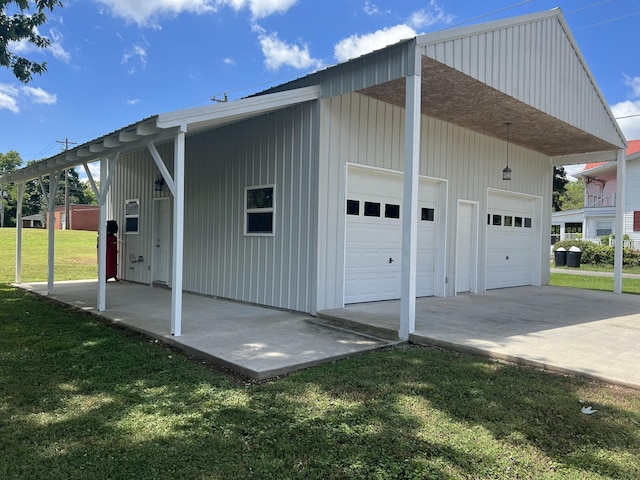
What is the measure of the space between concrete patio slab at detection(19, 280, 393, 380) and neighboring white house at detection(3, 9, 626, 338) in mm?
416

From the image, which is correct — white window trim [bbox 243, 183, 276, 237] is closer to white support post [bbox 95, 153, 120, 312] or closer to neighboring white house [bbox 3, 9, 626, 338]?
neighboring white house [bbox 3, 9, 626, 338]

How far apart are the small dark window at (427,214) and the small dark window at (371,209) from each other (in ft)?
4.14

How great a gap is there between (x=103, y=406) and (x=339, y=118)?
5305 mm

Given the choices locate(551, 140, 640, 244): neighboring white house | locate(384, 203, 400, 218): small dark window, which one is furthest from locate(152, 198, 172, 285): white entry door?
locate(551, 140, 640, 244): neighboring white house

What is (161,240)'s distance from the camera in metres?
10.5

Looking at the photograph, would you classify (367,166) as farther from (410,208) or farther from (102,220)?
(102,220)

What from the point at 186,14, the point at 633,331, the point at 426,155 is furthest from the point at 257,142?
the point at 186,14

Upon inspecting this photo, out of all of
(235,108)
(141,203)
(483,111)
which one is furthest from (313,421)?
(141,203)

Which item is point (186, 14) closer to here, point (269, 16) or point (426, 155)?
point (269, 16)

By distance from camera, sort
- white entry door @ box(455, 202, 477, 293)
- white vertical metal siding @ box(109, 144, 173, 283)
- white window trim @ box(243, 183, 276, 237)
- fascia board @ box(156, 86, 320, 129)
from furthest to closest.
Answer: white vertical metal siding @ box(109, 144, 173, 283) < white entry door @ box(455, 202, 477, 293) < white window trim @ box(243, 183, 276, 237) < fascia board @ box(156, 86, 320, 129)

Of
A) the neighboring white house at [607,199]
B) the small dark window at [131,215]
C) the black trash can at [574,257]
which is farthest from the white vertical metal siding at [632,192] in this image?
the small dark window at [131,215]

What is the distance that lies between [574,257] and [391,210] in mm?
16452

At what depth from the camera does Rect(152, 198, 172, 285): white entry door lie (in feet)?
33.5

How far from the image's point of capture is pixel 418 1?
12188 millimetres
